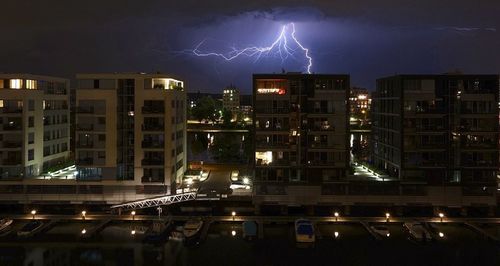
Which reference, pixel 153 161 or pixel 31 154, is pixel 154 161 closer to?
pixel 153 161

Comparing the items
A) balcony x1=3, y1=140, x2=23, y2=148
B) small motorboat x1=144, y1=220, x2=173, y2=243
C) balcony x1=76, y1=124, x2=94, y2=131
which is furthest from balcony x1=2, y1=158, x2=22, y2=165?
small motorboat x1=144, y1=220, x2=173, y2=243

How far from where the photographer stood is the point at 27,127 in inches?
1547

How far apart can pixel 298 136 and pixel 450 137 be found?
11.3 metres

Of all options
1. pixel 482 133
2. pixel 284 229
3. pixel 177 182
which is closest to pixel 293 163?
pixel 284 229

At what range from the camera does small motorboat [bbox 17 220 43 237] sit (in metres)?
32.5

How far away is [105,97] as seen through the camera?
3741 centimetres

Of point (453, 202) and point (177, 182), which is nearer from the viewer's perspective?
point (453, 202)

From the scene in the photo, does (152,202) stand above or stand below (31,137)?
below

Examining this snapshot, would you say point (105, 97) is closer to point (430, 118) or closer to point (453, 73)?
point (430, 118)

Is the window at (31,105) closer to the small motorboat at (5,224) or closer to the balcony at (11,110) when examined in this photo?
the balcony at (11,110)

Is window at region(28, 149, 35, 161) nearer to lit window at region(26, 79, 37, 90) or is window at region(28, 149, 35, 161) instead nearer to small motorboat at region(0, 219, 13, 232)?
lit window at region(26, 79, 37, 90)

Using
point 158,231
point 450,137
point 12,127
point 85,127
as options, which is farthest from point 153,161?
point 450,137

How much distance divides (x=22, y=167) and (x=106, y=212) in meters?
7.71

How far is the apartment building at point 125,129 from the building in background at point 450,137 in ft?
59.1
